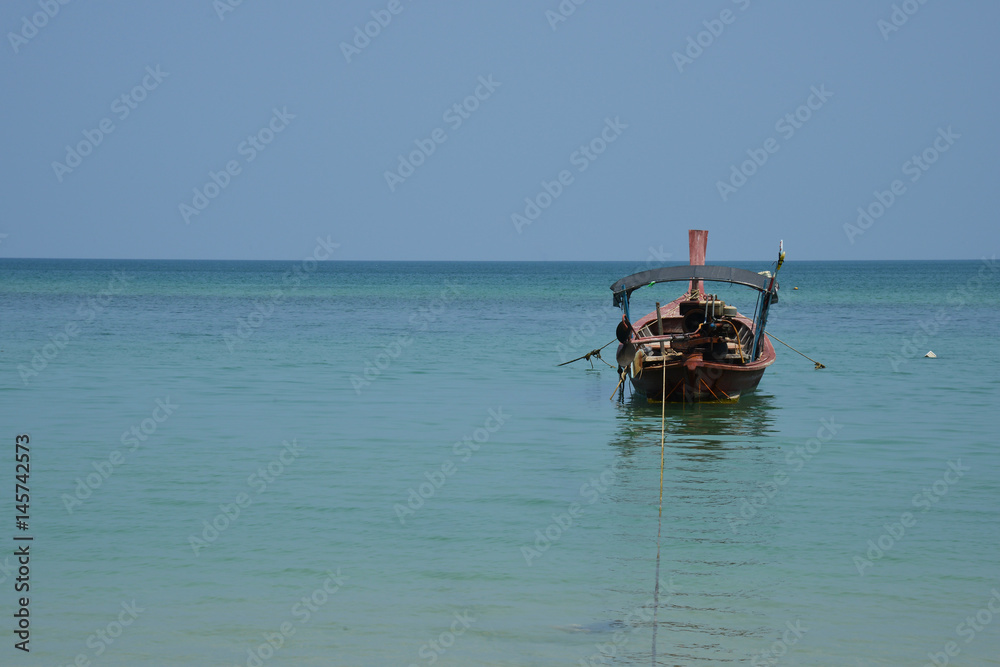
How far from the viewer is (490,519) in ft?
36.3

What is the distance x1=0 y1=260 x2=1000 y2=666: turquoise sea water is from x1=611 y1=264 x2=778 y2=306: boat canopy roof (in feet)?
7.98

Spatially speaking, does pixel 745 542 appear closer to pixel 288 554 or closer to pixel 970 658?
pixel 970 658

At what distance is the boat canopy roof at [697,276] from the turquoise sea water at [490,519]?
2433mm

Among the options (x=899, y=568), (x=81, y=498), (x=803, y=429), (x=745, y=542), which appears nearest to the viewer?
(x=899, y=568)

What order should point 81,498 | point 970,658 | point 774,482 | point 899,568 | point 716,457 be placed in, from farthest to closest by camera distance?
1. point 716,457
2. point 774,482
3. point 81,498
4. point 899,568
5. point 970,658

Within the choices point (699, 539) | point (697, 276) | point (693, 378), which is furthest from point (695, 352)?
point (699, 539)

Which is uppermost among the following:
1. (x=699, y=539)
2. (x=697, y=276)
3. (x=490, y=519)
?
(x=697, y=276)

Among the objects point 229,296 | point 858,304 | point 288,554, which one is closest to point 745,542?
point 288,554

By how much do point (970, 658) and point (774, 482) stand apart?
5.66 meters

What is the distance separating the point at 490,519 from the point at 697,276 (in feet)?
32.8

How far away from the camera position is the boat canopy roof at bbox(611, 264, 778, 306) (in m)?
19.6

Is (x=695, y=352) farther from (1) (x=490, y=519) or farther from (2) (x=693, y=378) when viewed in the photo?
(1) (x=490, y=519)

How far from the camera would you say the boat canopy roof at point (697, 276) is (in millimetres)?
19625

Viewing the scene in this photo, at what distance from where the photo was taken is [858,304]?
60.6m
